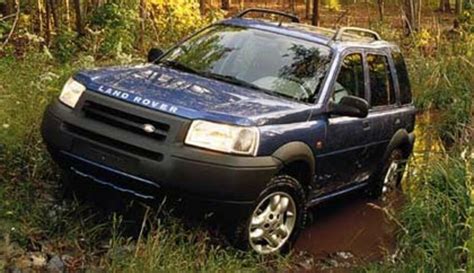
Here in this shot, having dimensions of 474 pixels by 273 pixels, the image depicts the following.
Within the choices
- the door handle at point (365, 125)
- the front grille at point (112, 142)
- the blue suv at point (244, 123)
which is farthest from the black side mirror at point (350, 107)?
the front grille at point (112, 142)

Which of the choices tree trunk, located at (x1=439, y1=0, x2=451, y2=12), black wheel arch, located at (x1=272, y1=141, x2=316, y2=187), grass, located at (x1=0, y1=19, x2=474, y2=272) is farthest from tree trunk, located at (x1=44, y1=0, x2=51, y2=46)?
tree trunk, located at (x1=439, y1=0, x2=451, y2=12)

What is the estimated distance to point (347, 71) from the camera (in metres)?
6.31

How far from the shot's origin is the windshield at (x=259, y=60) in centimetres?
583

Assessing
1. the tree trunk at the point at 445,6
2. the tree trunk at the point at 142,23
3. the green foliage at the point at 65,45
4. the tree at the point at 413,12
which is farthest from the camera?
the tree trunk at the point at 445,6

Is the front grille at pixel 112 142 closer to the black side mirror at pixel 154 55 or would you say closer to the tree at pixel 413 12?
the black side mirror at pixel 154 55

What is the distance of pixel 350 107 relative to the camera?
18.6 ft

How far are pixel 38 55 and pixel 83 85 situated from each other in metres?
4.02

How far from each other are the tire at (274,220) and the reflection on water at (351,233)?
1.09ft

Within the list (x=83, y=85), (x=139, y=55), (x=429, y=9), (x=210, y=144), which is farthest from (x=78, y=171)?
(x=429, y=9)

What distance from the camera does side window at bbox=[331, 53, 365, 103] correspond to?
608 centimetres

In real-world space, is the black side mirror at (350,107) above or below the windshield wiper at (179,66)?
below

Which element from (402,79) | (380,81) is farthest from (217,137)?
(402,79)

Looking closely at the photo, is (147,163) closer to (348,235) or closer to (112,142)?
(112,142)

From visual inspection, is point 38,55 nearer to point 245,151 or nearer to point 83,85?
point 83,85
